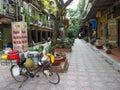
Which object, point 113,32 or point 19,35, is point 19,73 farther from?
point 113,32

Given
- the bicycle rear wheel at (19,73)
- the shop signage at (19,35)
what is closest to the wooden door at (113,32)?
the shop signage at (19,35)

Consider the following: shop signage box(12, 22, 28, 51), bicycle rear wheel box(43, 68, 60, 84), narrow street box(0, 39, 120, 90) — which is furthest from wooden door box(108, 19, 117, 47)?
bicycle rear wheel box(43, 68, 60, 84)

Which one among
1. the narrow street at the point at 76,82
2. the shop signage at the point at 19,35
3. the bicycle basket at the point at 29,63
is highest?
the shop signage at the point at 19,35

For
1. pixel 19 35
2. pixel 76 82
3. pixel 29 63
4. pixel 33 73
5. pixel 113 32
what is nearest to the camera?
pixel 76 82

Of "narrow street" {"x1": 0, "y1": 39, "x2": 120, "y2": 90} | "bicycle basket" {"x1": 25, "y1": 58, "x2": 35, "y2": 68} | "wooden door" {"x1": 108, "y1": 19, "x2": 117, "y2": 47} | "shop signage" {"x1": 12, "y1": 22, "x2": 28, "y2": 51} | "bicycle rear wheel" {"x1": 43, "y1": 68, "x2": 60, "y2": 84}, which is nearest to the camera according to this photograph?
"narrow street" {"x1": 0, "y1": 39, "x2": 120, "y2": 90}

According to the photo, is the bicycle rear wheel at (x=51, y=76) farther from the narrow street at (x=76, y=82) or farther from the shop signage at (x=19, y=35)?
the shop signage at (x=19, y=35)

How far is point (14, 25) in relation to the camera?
35.9ft

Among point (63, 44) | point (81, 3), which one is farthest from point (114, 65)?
point (81, 3)

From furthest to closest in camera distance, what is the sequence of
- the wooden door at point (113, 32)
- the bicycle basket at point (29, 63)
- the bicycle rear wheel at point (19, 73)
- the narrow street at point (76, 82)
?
the wooden door at point (113, 32)
the bicycle basket at point (29, 63)
the bicycle rear wheel at point (19, 73)
the narrow street at point (76, 82)

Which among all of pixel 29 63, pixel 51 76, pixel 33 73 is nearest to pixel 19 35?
pixel 29 63

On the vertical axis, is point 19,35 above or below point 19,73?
above

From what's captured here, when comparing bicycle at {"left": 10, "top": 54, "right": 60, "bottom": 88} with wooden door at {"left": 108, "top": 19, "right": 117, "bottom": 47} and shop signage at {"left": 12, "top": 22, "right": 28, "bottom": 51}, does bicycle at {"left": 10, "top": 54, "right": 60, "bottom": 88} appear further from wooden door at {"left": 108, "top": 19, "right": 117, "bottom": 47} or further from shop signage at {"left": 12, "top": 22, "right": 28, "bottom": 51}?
wooden door at {"left": 108, "top": 19, "right": 117, "bottom": 47}

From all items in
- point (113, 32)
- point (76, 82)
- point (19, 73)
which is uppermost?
point (113, 32)

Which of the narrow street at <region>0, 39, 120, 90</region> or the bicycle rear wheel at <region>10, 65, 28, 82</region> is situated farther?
the bicycle rear wheel at <region>10, 65, 28, 82</region>
